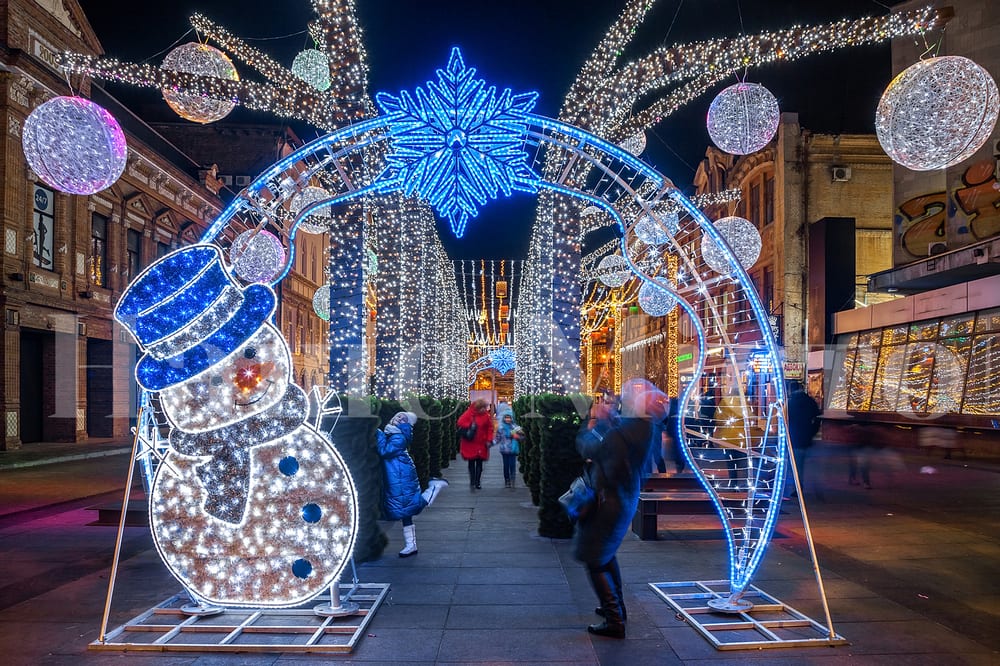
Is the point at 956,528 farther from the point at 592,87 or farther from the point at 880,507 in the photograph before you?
the point at 592,87

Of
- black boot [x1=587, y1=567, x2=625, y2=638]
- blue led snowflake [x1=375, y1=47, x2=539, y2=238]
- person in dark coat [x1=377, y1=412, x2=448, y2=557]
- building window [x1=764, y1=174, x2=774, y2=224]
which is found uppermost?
building window [x1=764, y1=174, x2=774, y2=224]

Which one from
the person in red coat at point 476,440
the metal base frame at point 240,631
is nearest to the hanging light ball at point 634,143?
the person in red coat at point 476,440

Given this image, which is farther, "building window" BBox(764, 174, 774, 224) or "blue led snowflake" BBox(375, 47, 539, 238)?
"building window" BBox(764, 174, 774, 224)

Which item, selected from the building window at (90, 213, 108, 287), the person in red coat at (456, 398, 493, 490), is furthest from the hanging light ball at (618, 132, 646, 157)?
the building window at (90, 213, 108, 287)

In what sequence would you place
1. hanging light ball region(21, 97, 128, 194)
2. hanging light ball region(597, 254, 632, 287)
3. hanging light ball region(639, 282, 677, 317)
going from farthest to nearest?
hanging light ball region(597, 254, 632, 287) → hanging light ball region(639, 282, 677, 317) → hanging light ball region(21, 97, 128, 194)

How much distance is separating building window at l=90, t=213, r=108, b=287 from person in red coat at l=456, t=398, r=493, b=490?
1726 centimetres

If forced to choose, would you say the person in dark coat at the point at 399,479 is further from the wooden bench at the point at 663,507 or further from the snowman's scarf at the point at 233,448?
the wooden bench at the point at 663,507

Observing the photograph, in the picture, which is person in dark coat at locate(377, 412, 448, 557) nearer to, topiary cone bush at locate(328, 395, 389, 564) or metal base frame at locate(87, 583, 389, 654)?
topiary cone bush at locate(328, 395, 389, 564)

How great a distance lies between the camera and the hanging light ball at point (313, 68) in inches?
456

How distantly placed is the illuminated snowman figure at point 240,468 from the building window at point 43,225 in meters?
19.4

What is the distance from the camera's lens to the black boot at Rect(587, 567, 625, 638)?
544 cm

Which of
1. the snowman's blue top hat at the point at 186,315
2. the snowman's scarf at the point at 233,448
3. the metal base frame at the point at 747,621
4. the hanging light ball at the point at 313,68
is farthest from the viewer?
the hanging light ball at the point at 313,68

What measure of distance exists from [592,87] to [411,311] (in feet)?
24.7

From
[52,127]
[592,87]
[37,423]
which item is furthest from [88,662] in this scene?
[37,423]
